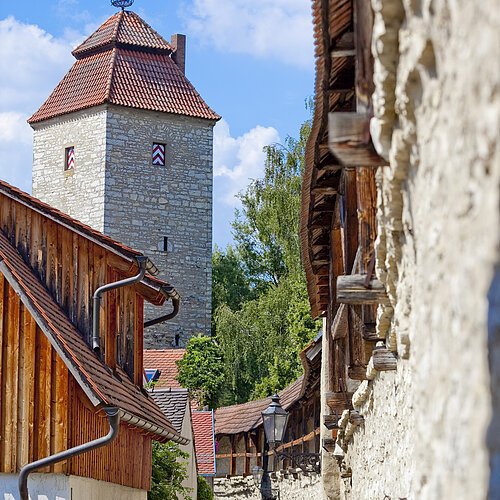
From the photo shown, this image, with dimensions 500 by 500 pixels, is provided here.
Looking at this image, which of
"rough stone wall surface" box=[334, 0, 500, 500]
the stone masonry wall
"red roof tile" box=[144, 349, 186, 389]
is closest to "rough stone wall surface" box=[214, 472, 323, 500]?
"red roof tile" box=[144, 349, 186, 389]

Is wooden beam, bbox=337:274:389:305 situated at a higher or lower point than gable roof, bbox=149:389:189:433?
higher

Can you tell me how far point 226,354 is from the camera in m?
42.9

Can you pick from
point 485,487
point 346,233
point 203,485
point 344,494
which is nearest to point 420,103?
point 485,487

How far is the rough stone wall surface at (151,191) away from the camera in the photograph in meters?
41.7

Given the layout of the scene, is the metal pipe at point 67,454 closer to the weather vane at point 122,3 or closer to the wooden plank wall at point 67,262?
the wooden plank wall at point 67,262

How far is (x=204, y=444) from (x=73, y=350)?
1819 centimetres

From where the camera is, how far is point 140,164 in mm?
42156

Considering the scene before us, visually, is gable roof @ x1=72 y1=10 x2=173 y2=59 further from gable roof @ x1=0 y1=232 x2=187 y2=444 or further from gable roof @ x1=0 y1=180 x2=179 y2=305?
gable roof @ x1=0 y1=232 x2=187 y2=444

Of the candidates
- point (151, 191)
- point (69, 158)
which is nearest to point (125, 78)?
point (69, 158)

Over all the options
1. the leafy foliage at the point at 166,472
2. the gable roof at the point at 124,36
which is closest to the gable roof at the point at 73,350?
Answer: the leafy foliage at the point at 166,472

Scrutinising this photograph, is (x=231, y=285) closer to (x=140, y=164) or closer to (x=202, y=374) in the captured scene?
(x=140, y=164)

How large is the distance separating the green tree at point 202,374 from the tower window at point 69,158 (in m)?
9.41

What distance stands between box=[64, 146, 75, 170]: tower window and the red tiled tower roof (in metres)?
1.38

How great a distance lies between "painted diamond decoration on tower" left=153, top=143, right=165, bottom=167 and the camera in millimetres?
42406
